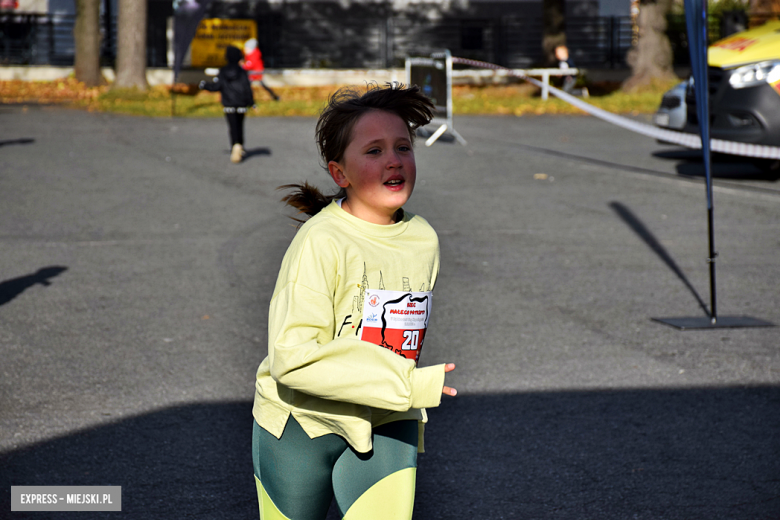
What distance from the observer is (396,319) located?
7.66 ft

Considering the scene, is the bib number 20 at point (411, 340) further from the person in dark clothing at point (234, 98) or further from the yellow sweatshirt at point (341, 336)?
the person in dark clothing at point (234, 98)

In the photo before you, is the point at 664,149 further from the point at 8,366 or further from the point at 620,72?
the point at 620,72

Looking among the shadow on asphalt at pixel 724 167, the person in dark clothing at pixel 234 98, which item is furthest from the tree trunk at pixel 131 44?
the shadow on asphalt at pixel 724 167

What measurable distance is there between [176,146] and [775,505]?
499 inches

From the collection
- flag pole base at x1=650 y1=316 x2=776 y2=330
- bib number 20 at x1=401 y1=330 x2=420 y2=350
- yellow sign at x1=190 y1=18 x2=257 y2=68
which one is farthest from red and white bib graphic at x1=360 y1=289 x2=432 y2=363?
yellow sign at x1=190 y1=18 x2=257 y2=68

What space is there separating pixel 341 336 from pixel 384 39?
30.7m

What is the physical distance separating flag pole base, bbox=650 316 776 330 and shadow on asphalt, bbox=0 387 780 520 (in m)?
1.35

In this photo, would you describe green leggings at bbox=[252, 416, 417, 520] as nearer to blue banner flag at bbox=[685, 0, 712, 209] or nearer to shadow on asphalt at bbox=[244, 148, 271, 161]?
blue banner flag at bbox=[685, 0, 712, 209]

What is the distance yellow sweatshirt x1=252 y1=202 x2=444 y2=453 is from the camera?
2.04 meters

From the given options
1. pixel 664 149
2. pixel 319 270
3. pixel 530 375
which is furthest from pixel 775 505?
pixel 664 149

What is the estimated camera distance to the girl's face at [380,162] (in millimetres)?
2266

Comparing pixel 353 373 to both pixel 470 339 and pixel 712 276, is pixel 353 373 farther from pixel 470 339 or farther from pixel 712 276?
pixel 712 276

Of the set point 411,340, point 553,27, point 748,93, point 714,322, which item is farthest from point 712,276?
point 553,27

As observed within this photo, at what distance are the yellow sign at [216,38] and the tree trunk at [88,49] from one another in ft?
12.3
